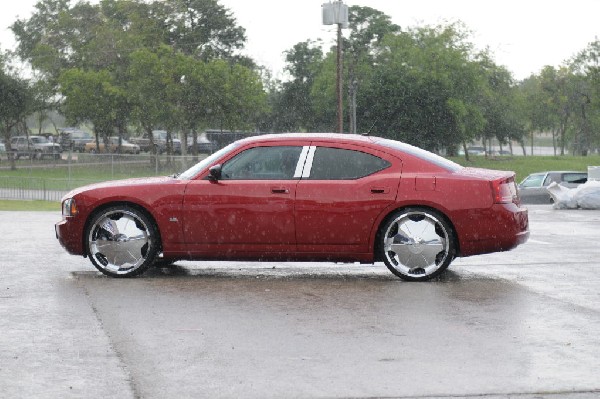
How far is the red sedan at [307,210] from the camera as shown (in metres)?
10.2

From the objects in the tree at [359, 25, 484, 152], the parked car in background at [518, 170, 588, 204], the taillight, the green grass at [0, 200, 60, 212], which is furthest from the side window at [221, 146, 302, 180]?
the tree at [359, 25, 484, 152]

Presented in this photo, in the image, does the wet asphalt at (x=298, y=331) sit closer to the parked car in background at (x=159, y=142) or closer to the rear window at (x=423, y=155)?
the rear window at (x=423, y=155)

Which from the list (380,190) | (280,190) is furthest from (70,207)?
(380,190)

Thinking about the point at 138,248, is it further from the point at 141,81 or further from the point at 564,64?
the point at 564,64

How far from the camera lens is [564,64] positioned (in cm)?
10719

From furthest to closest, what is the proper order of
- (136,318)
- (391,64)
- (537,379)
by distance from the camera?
1. (391,64)
2. (136,318)
3. (537,379)

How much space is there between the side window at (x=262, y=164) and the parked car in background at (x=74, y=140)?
8649 centimetres

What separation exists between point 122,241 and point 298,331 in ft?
11.7

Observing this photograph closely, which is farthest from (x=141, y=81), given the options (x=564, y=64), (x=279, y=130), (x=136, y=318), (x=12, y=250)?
(x=136, y=318)

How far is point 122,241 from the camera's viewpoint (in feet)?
34.8

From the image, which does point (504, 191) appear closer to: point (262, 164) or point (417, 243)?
point (417, 243)

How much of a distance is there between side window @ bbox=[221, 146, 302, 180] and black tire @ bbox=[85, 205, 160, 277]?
0.92 meters

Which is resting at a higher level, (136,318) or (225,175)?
(225,175)

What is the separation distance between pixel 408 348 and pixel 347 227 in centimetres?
345
